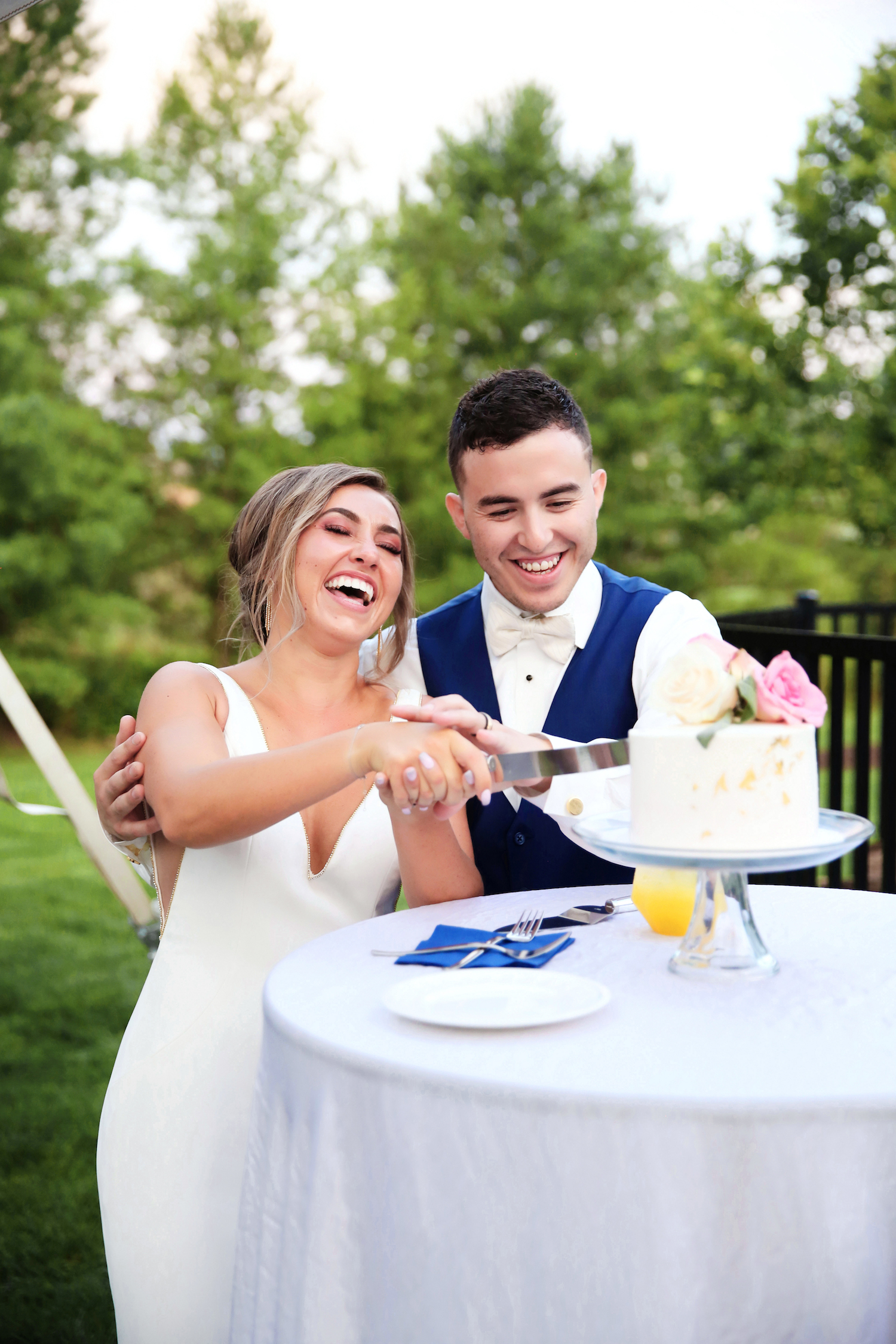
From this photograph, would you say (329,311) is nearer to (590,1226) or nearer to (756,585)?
(756,585)

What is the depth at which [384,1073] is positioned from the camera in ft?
4.40

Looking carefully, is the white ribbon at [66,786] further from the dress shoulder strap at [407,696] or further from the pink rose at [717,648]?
the pink rose at [717,648]

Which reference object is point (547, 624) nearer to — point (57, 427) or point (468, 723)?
point (468, 723)

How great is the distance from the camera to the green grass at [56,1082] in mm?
3037

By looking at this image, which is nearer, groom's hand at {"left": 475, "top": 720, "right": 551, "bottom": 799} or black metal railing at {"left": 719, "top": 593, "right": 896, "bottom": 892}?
groom's hand at {"left": 475, "top": 720, "right": 551, "bottom": 799}

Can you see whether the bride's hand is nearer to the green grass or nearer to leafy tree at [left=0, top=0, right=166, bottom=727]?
the green grass

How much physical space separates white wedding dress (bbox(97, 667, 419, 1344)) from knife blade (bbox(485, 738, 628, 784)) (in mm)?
474

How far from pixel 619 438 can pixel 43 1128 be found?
15936 millimetres

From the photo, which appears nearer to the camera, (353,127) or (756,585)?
(353,127)

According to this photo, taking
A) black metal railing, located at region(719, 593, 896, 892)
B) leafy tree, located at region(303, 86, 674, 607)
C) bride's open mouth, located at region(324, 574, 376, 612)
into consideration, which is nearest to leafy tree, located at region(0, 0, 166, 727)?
leafy tree, located at region(303, 86, 674, 607)

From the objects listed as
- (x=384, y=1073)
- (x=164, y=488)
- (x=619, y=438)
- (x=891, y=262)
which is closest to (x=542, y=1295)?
(x=384, y=1073)

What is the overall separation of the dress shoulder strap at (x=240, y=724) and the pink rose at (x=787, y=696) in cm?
105

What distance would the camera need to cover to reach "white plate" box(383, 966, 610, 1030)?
56.1 inches

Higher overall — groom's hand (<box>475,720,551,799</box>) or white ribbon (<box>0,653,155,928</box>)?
groom's hand (<box>475,720,551,799</box>)
